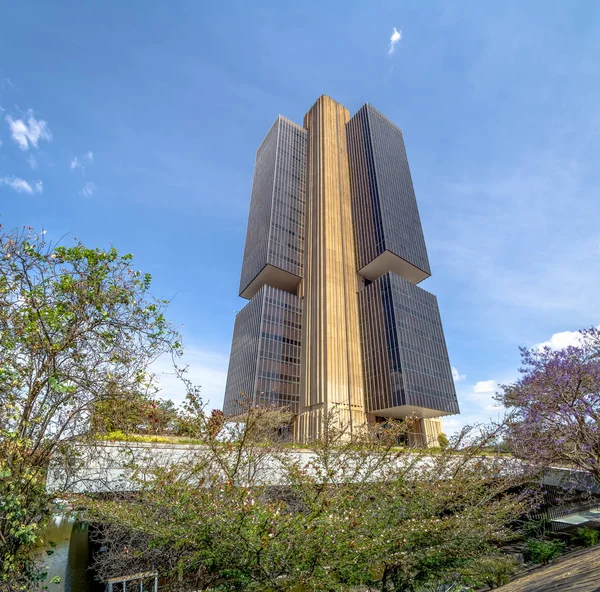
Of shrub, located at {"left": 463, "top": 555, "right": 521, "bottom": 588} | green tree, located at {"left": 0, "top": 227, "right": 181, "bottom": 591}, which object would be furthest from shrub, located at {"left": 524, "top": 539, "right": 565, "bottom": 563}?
green tree, located at {"left": 0, "top": 227, "right": 181, "bottom": 591}

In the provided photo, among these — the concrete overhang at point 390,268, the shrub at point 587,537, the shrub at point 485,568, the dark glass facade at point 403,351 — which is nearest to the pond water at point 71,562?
the shrub at point 485,568

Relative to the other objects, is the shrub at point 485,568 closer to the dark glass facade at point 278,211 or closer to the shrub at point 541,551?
the shrub at point 541,551

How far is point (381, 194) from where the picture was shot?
→ 50.7 meters

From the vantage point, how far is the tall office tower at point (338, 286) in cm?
3981

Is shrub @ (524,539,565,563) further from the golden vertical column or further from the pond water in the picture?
the golden vertical column

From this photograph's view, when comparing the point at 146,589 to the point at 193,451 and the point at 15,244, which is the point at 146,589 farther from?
the point at 15,244

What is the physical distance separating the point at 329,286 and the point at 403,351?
13.3m

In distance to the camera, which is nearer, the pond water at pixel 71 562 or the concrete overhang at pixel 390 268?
the pond water at pixel 71 562

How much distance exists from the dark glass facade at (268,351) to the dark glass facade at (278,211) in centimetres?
521

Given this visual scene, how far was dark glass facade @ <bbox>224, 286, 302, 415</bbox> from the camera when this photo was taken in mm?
40281

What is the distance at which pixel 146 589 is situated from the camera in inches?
370

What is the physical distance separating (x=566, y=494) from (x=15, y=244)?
2660 centimetres

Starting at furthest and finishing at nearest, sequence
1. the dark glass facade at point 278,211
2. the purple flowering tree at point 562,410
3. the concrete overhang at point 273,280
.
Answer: the dark glass facade at point 278,211 → the concrete overhang at point 273,280 → the purple flowering tree at point 562,410

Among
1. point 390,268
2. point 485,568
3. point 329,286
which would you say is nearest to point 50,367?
point 485,568
